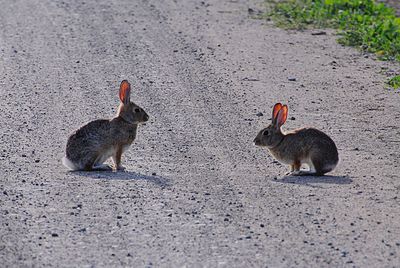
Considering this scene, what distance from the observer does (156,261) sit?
7633mm

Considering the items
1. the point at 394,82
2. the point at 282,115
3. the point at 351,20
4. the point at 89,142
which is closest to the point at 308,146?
the point at 282,115

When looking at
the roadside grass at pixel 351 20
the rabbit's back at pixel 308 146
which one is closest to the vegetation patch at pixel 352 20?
the roadside grass at pixel 351 20

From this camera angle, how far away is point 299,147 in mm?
10453

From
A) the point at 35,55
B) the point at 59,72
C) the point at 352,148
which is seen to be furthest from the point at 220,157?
the point at 35,55

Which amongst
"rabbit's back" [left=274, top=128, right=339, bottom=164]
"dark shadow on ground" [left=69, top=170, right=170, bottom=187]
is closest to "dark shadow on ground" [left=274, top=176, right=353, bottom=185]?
"rabbit's back" [left=274, top=128, right=339, bottom=164]

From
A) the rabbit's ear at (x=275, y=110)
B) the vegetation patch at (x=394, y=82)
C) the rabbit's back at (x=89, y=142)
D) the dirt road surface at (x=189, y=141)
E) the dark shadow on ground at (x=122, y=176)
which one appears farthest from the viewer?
the vegetation patch at (x=394, y=82)

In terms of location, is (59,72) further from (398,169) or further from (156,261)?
(156,261)

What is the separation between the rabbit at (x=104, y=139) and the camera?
10195 millimetres

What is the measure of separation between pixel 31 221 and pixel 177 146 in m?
2.92

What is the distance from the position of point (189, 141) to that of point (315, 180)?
1673mm

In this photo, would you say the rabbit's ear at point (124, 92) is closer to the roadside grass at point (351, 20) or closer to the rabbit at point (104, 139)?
the rabbit at point (104, 139)

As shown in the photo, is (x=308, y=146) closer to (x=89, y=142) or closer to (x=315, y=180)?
(x=315, y=180)

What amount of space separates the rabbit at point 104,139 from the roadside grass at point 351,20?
19.2ft

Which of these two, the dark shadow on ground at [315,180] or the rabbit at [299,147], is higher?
the rabbit at [299,147]
